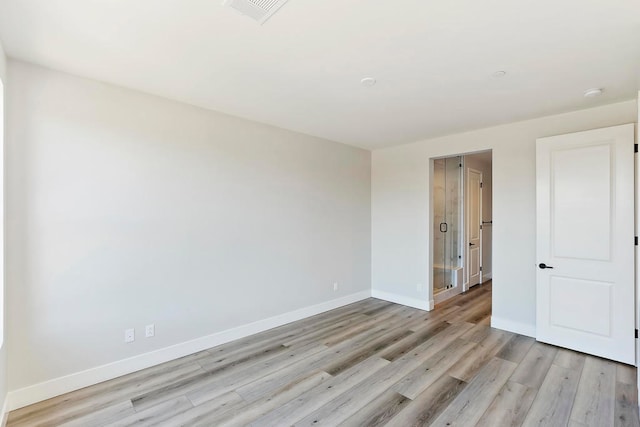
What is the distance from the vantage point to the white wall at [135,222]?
2244mm

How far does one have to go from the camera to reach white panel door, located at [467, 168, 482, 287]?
566 cm

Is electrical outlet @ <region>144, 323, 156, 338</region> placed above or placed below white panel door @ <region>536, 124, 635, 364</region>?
below

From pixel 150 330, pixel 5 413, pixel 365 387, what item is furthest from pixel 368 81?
pixel 5 413

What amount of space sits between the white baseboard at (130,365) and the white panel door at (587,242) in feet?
9.81

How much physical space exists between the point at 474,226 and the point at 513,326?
2.58 meters

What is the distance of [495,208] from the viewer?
12.5ft

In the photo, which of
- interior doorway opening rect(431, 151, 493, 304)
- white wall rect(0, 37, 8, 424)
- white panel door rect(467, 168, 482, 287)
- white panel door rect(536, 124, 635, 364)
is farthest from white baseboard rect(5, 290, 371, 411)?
white panel door rect(467, 168, 482, 287)

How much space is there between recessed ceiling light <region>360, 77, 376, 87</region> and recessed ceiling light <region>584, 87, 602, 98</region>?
1983 millimetres

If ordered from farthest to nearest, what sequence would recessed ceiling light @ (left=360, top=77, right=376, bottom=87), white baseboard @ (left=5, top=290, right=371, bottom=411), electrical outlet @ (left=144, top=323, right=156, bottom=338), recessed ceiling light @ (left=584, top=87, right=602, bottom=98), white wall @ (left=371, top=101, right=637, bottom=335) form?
white wall @ (left=371, top=101, right=637, bottom=335)
electrical outlet @ (left=144, top=323, right=156, bottom=338)
recessed ceiling light @ (left=584, top=87, right=602, bottom=98)
recessed ceiling light @ (left=360, top=77, right=376, bottom=87)
white baseboard @ (left=5, top=290, right=371, bottom=411)

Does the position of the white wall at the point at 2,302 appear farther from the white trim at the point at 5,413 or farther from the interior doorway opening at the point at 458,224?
the interior doorway opening at the point at 458,224

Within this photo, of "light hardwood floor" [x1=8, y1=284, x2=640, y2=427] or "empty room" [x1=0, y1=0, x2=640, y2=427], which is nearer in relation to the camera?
"empty room" [x1=0, y1=0, x2=640, y2=427]

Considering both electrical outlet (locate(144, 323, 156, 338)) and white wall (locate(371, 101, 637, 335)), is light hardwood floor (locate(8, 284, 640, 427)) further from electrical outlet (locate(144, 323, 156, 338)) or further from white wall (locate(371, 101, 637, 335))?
white wall (locate(371, 101, 637, 335))

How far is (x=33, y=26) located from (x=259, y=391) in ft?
9.71

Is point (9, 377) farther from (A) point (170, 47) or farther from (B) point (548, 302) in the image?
(B) point (548, 302)
